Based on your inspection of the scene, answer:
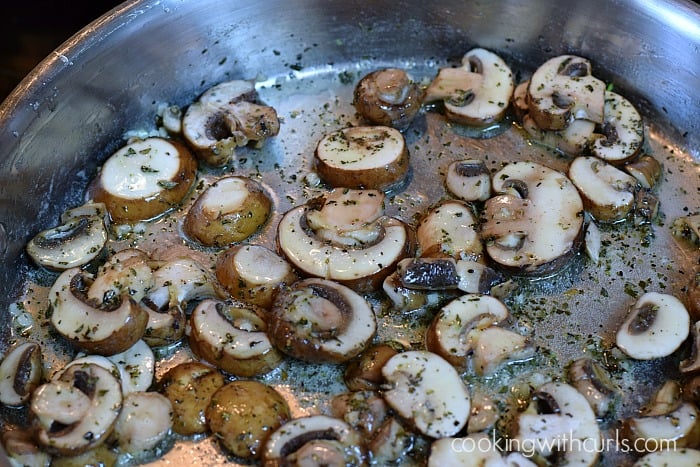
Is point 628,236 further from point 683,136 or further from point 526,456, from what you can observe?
point 526,456

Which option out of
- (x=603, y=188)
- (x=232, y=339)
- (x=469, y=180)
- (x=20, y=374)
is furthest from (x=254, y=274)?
(x=603, y=188)

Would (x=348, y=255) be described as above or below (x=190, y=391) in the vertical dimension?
above

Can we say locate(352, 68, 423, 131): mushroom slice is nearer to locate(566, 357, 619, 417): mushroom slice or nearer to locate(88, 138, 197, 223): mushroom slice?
locate(88, 138, 197, 223): mushroom slice

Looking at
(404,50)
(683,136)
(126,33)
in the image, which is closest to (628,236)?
(683,136)

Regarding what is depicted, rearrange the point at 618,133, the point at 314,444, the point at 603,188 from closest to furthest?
the point at 314,444
the point at 603,188
the point at 618,133

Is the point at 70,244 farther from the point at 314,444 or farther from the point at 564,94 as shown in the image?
the point at 564,94
